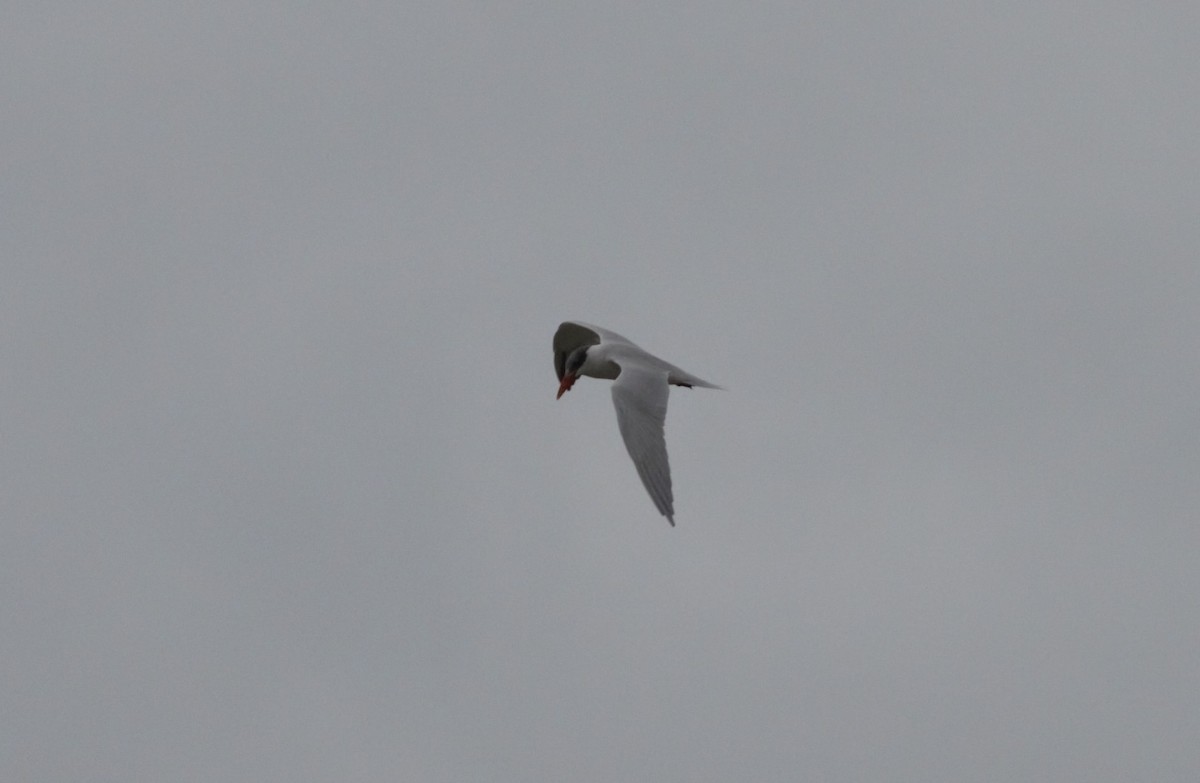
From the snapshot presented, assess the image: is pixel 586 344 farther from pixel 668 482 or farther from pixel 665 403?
pixel 668 482

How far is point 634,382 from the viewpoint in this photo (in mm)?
24781

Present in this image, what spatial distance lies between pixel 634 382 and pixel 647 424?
142 centimetres

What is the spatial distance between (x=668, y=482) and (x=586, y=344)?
8.50m

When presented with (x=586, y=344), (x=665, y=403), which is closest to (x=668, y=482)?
(x=665, y=403)

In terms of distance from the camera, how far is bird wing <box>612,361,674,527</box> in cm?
2198

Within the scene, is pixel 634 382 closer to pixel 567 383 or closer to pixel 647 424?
pixel 647 424

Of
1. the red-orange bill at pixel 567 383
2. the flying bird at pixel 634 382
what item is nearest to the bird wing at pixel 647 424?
the flying bird at pixel 634 382

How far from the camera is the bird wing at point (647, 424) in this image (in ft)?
72.1

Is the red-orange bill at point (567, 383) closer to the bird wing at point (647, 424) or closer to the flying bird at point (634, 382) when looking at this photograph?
the flying bird at point (634, 382)

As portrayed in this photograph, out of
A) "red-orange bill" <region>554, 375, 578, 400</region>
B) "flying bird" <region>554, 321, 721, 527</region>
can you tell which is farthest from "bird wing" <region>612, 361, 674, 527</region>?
"red-orange bill" <region>554, 375, 578, 400</region>

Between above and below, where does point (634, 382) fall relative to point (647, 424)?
above

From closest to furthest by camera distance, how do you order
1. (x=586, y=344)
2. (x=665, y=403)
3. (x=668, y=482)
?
1. (x=668, y=482)
2. (x=665, y=403)
3. (x=586, y=344)

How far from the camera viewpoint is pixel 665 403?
79.3ft

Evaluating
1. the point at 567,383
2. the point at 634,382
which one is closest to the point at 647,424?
the point at 634,382
